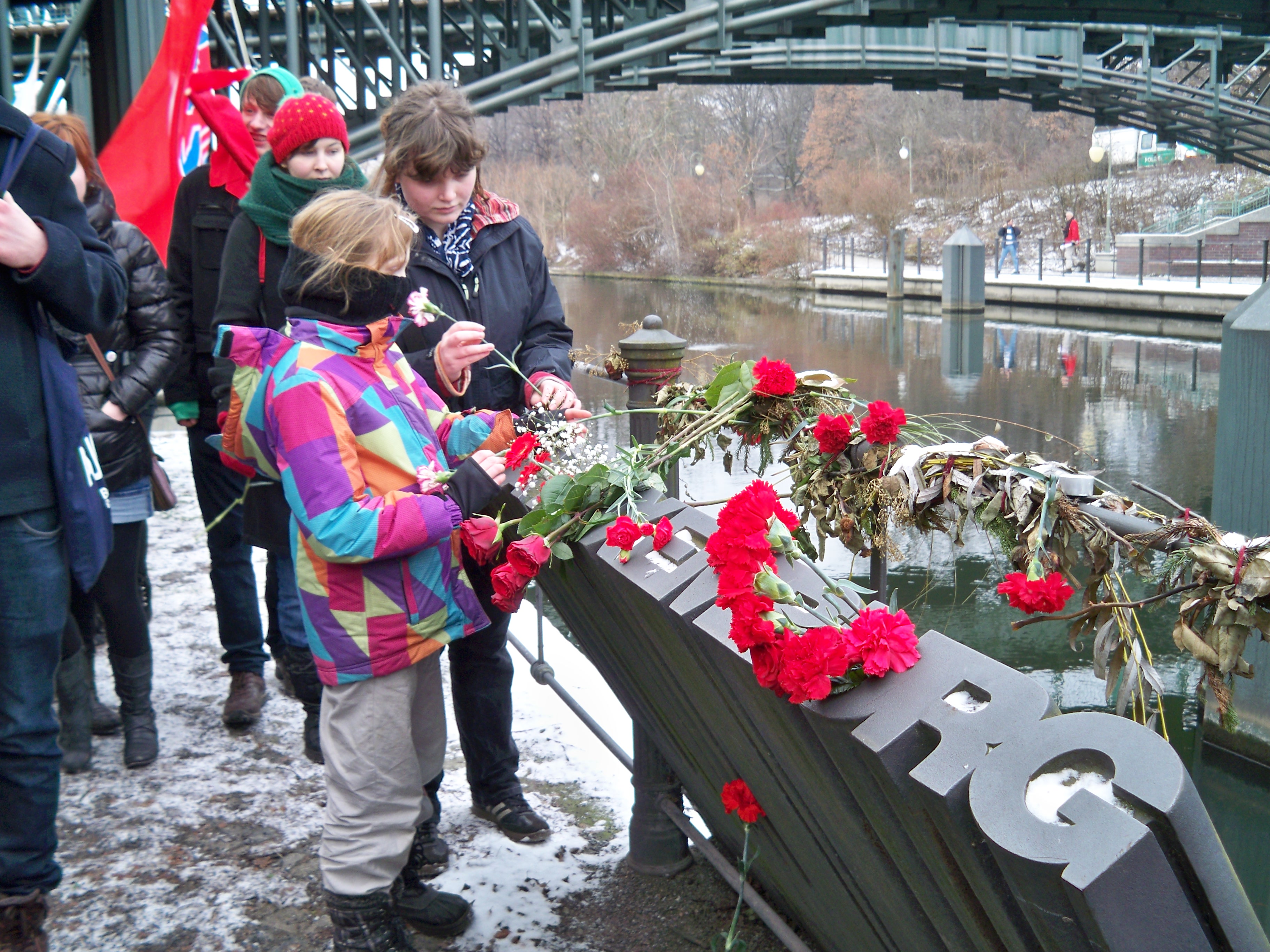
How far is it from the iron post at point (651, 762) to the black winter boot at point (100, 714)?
170 centimetres

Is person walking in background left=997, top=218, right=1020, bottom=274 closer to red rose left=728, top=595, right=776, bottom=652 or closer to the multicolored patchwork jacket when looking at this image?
the multicolored patchwork jacket

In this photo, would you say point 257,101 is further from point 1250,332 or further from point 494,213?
point 1250,332

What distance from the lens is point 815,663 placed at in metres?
1.24

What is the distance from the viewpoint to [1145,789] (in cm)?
98

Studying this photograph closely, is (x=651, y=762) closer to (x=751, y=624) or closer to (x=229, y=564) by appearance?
(x=751, y=624)

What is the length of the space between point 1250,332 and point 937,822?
352 cm

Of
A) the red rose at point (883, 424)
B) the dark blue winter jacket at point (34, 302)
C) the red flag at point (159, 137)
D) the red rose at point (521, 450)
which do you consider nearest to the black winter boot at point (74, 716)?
the dark blue winter jacket at point (34, 302)

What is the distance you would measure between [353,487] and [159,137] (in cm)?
423

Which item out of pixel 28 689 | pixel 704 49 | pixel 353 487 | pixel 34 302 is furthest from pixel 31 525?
pixel 704 49

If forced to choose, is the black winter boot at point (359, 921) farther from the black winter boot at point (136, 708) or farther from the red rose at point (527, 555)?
the black winter boot at point (136, 708)

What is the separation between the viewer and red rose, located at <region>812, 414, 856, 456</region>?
2064 mm

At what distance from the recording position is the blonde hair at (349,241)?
7.18ft

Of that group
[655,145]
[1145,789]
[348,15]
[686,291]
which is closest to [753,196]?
[655,145]

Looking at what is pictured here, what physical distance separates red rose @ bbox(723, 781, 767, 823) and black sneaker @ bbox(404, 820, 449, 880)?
3.18 feet
